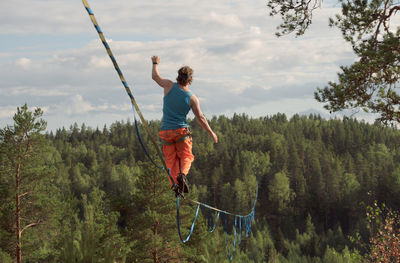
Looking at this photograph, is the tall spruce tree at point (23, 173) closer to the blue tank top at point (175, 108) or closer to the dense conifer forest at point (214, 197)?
the dense conifer forest at point (214, 197)

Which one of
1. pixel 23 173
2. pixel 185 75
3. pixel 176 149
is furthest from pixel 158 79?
pixel 23 173

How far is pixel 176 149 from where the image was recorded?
7117 millimetres

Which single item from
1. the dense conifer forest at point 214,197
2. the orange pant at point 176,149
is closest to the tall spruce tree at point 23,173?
the dense conifer forest at point 214,197

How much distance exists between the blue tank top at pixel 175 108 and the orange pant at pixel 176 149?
0.09 meters

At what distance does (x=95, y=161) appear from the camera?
444 ft

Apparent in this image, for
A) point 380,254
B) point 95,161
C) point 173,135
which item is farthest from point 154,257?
point 95,161

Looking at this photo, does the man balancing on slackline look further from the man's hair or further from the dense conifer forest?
the dense conifer forest

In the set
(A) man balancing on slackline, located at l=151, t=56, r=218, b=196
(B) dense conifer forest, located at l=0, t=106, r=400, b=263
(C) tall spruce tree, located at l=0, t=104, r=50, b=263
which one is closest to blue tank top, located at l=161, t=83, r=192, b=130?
(A) man balancing on slackline, located at l=151, t=56, r=218, b=196

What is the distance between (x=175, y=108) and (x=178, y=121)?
0.75 ft

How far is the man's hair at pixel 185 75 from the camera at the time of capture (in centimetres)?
652

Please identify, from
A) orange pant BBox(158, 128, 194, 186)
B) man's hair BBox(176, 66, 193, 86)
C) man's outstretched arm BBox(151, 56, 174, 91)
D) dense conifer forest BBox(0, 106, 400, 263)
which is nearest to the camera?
man's hair BBox(176, 66, 193, 86)

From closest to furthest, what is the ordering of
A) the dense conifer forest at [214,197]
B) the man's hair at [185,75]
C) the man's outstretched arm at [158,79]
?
the man's hair at [185,75]
the man's outstretched arm at [158,79]
the dense conifer forest at [214,197]

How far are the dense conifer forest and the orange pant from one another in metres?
2.95

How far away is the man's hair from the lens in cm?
652
